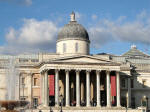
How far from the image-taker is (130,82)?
88938mm

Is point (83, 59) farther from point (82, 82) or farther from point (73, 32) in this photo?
point (73, 32)

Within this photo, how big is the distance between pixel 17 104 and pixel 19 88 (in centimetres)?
4044

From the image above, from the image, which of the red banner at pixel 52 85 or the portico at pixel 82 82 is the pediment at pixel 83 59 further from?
the red banner at pixel 52 85

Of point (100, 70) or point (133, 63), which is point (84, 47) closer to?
point (100, 70)

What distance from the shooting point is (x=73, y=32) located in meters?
82.2

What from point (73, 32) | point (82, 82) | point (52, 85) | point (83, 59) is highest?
point (73, 32)

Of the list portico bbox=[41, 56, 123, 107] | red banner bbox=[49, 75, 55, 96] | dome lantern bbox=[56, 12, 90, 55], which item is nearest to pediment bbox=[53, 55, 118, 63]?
portico bbox=[41, 56, 123, 107]

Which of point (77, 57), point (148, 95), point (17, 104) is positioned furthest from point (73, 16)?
point (17, 104)

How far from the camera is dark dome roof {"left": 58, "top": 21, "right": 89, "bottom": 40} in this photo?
269 ft

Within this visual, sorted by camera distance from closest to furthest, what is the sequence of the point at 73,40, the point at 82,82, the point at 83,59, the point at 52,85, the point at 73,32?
the point at 52,85
the point at 83,59
the point at 82,82
the point at 73,40
the point at 73,32

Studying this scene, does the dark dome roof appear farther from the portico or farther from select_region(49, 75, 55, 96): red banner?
select_region(49, 75, 55, 96): red banner

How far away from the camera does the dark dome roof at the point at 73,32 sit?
82125mm

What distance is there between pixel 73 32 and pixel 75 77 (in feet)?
32.5

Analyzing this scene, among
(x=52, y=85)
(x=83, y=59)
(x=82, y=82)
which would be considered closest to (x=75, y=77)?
(x=82, y=82)
